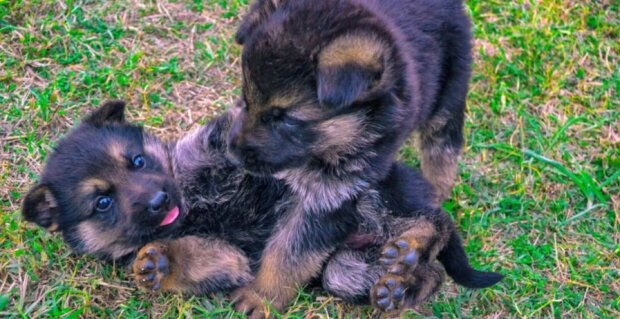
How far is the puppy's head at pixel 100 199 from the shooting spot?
355 centimetres

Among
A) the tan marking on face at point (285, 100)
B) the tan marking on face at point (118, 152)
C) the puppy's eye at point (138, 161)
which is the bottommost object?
the puppy's eye at point (138, 161)

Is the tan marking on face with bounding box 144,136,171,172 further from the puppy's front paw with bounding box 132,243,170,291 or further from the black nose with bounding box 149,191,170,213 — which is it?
the puppy's front paw with bounding box 132,243,170,291

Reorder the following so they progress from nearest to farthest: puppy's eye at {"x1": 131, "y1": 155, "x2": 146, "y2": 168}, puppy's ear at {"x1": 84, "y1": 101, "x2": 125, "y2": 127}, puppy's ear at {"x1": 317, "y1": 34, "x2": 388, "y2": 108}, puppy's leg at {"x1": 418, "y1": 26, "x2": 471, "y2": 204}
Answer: puppy's ear at {"x1": 317, "y1": 34, "x2": 388, "y2": 108}
puppy's eye at {"x1": 131, "y1": 155, "x2": 146, "y2": 168}
puppy's ear at {"x1": 84, "y1": 101, "x2": 125, "y2": 127}
puppy's leg at {"x1": 418, "y1": 26, "x2": 471, "y2": 204}

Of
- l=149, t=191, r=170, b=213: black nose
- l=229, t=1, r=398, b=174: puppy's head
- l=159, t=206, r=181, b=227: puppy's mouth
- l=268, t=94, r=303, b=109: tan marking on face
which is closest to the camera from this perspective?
l=229, t=1, r=398, b=174: puppy's head

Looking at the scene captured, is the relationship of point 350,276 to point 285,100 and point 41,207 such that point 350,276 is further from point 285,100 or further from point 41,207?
point 41,207

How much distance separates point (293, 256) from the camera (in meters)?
3.60

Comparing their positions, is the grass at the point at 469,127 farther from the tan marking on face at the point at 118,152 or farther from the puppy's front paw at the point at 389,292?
the tan marking on face at the point at 118,152

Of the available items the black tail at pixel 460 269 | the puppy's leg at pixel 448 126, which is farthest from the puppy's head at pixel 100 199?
the puppy's leg at pixel 448 126

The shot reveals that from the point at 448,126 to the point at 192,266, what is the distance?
6.07ft

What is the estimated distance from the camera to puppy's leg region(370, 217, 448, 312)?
11.3ft

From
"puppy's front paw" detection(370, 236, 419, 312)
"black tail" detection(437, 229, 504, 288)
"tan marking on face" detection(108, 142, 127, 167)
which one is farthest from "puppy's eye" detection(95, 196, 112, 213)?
"black tail" detection(437, 229, 504, 288)

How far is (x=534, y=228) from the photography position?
14.3 feet

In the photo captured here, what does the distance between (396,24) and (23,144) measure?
2.49 m

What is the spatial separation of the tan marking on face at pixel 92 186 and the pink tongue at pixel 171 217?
13.6 inches
